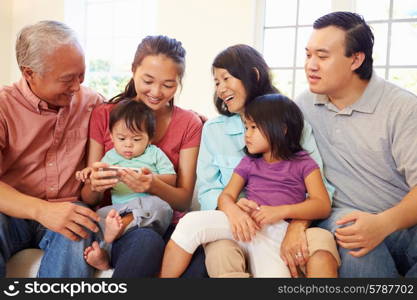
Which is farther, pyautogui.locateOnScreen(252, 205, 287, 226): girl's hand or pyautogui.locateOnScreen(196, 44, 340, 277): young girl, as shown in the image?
pyautogui.locateOnScreen(196, 44, 340, 277): young girl

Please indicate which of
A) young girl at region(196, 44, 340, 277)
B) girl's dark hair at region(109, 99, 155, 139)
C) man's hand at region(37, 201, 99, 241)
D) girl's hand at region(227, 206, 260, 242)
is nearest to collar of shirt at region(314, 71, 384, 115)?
young girl at region(196, 44, 340, 277)

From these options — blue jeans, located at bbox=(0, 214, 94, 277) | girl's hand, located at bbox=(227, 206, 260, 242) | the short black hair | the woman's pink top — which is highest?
the short black hair

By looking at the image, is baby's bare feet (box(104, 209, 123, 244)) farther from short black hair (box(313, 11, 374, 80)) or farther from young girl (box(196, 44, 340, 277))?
short black hair (box(313, 11, 374, 80))

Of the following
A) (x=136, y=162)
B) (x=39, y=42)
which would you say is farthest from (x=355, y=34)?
(x=39, y=42)

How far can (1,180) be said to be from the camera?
5.82 feet

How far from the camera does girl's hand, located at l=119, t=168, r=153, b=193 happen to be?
1652 mm

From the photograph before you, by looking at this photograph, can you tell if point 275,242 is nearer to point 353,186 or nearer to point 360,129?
point 353,186

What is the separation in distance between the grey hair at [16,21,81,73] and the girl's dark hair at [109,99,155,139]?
31cm

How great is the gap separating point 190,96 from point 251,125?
272cm

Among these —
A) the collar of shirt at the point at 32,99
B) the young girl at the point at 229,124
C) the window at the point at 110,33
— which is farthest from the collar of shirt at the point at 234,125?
the window at the point at 110,33

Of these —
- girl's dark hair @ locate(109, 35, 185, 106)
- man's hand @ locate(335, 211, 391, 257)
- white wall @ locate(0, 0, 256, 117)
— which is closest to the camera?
man's hand @ locate(335, 211, 391, 257)

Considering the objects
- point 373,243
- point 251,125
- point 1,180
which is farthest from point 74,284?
point 373,243

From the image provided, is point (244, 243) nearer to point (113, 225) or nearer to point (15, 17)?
point (113, 225)

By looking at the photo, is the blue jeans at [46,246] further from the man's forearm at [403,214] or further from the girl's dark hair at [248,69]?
the man's forearm at [403,214]
